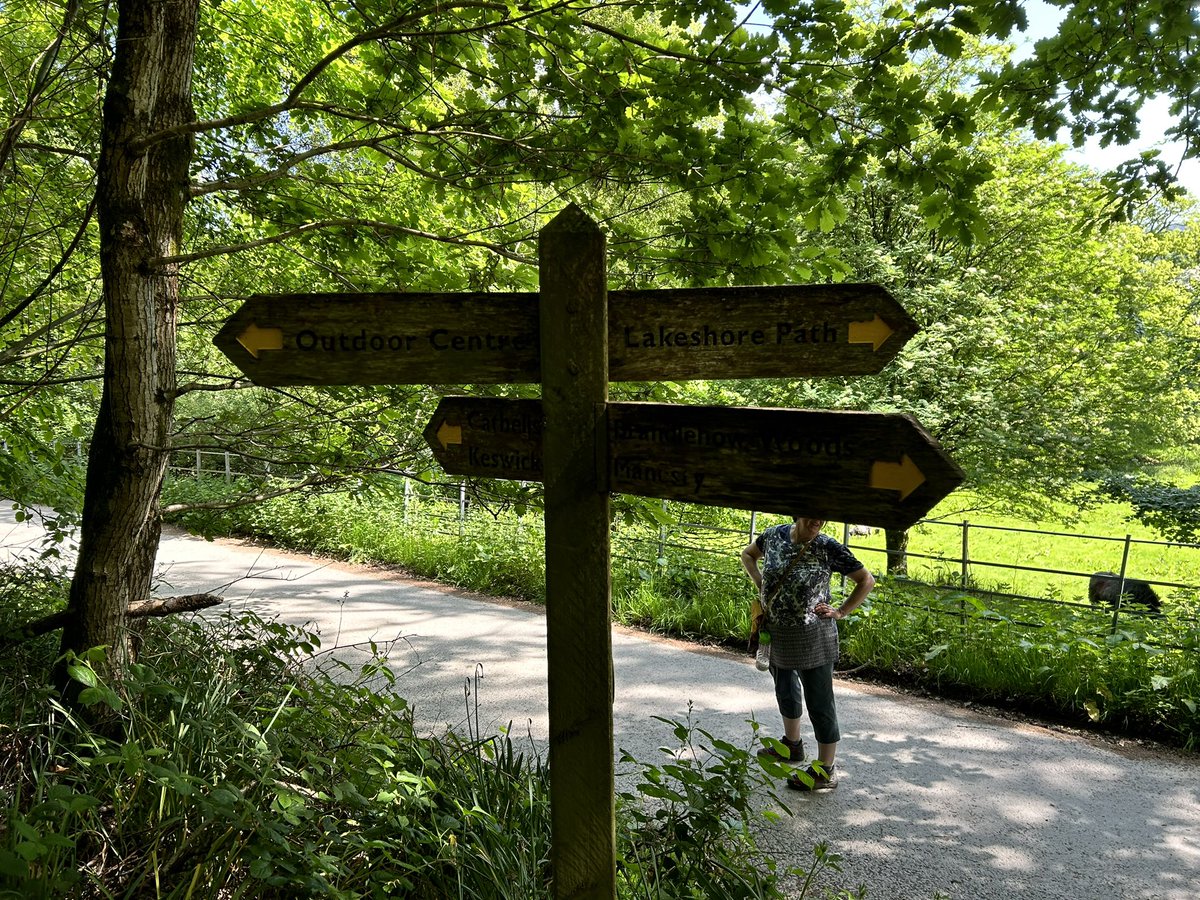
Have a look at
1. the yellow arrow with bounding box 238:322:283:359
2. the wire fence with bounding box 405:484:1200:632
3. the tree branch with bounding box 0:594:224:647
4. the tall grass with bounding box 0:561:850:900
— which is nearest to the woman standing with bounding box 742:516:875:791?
the wire fence with bounding box 405:484:1200:632

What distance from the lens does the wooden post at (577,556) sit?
1.79m

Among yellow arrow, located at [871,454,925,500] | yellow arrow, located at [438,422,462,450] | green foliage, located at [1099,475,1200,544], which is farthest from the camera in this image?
green foliage, located at [1099,475,1200,544]

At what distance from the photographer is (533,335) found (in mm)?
1888

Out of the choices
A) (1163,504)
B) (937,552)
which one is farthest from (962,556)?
(937,552)

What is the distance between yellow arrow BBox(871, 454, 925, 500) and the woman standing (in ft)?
9.32

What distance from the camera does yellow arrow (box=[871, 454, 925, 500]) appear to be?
1.46 metres

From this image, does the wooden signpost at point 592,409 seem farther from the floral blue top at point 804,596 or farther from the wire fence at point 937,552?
the floral blue top at point 804,596

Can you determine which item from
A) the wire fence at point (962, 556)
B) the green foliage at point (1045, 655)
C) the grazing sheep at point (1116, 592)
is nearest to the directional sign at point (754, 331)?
the wire fence at point (962, 556)

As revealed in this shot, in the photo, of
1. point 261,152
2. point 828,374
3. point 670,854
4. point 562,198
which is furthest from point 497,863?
point 261,152

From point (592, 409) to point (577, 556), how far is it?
39 centimetres

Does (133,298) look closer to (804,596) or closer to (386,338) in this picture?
(386,338)

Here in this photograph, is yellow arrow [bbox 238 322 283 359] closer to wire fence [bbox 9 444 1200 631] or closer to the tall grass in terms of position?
the tall grass

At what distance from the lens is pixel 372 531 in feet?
37.4

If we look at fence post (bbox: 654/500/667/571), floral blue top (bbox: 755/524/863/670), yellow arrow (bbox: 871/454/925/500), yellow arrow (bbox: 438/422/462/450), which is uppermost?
yellow arrow (bbox: 438/422/462/450)
